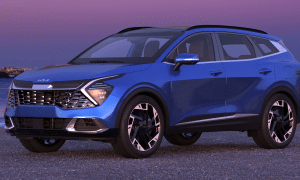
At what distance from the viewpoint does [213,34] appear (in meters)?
9.28

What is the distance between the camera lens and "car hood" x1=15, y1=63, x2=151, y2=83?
25.1 feet

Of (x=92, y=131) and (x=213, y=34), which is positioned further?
(x=213, y=34)

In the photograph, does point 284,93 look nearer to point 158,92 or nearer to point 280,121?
point 280,121

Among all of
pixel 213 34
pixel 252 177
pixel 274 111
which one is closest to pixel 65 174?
pixel 252 177

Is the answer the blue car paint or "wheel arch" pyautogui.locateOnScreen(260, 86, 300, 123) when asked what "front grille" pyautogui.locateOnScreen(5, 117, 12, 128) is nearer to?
the blue car paint

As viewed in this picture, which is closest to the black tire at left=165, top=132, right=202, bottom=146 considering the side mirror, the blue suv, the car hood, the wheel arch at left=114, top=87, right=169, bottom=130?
the blue suv

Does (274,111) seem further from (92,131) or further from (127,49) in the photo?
(92,131)

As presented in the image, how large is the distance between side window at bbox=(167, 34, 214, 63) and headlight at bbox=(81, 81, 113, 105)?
5.08 ft

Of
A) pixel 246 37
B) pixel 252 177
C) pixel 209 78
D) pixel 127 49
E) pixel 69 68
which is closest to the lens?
pixel 252 177

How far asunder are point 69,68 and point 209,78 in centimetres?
206

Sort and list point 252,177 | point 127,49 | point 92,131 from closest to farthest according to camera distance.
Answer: point 252,177 < point 92,131 < point 127,49

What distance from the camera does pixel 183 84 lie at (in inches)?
327

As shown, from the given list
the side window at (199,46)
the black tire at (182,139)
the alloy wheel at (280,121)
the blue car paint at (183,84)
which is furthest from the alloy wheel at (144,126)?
the alloy wheel at (280,121)

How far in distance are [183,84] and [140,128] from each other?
2.99 ft
